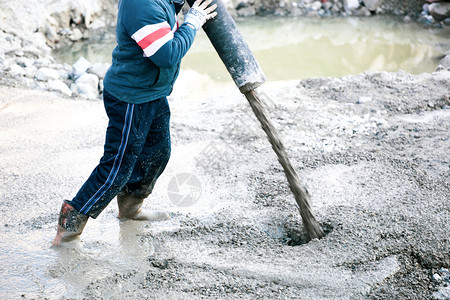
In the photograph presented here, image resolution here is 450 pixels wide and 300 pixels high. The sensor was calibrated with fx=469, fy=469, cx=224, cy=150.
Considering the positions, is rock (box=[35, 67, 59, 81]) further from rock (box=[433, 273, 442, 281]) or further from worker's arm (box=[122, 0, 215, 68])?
rock (box=[433, 273, 442, 281])

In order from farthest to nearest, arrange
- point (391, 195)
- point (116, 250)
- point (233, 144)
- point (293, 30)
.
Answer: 1. point (293, 30)
2. point (233, 144)
3. point (391, 195)
4. point (116, 250)

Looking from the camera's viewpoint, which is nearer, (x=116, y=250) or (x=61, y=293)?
(x=61, y=293)

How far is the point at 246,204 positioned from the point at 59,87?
300cm

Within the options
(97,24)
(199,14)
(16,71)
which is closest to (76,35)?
(97,24)

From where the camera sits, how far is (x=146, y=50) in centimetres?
212

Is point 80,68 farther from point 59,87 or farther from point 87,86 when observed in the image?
point 59,87

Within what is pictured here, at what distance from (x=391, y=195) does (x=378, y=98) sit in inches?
75.8

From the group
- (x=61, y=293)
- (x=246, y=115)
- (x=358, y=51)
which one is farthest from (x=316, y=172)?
A: (x=358, y=51)

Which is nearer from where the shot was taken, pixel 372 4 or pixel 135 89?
pixel 135 89

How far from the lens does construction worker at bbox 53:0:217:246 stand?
2.12 meters

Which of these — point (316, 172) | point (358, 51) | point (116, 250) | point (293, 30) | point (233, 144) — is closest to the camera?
point (116, 250)

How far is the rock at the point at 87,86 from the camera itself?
5160 millimetres

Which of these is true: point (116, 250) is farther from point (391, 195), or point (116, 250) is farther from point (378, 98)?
point (378, 98)

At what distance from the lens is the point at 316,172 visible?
11.1 feet
